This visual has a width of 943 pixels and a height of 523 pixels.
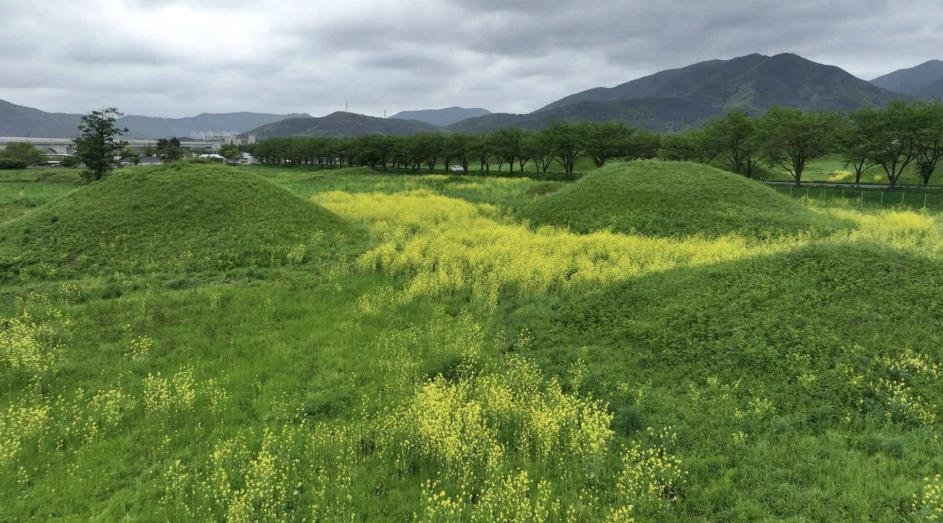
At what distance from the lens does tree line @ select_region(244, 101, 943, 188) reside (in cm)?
4691

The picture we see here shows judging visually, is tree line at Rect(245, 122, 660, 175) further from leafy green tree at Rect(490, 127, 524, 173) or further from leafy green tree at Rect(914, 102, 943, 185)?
leafy green tree at Rect(914, 102, 943, 185)

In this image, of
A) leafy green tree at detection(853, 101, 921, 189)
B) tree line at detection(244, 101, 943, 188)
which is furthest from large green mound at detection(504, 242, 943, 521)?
tree line at detection(244, 101, 943, 188)

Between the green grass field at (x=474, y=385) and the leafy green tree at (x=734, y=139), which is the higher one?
the leafy green tree at (x=734, y=139)

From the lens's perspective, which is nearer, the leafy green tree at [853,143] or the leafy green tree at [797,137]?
the leafy green tree at [853,143]

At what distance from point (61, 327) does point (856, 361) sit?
798 inches

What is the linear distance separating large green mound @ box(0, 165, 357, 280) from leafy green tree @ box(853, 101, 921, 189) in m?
53.8

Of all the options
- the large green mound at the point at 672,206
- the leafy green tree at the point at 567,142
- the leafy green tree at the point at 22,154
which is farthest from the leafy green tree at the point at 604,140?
the leafy green tree at the point at 22,154

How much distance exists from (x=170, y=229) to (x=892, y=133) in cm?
6296

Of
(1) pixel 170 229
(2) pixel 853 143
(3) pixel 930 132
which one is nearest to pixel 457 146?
(2) pixel 853 143

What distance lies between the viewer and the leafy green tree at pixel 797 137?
51.8 m

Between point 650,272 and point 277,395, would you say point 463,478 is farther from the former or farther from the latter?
point 650,272

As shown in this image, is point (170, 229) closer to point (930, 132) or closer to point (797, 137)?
point (797, 137)

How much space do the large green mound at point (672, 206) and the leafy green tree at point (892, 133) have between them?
1065 inches

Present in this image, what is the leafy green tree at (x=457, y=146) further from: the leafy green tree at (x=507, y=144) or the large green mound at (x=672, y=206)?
the large green mound at (x=672, y=206)
